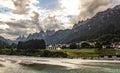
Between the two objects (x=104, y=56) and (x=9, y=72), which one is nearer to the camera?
(x=9, y=72)

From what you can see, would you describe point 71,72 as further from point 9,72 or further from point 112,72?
point 9,72

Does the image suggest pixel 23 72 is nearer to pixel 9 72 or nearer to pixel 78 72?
pixel 9 72

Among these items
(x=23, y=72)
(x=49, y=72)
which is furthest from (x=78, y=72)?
(x=23, y=72)

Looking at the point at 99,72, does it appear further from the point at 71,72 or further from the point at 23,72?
the point at 23,72

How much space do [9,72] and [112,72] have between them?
30.0m

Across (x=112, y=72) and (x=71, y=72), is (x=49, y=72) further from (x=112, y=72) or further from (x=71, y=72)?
(x=112, y=72)

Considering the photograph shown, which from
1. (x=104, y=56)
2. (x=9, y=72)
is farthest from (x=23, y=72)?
(x=104, y=56)

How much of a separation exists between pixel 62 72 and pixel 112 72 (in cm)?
1478

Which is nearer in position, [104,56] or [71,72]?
[71,72]

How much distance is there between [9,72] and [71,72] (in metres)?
17.9

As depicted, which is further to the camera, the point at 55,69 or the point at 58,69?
the point at 58,69

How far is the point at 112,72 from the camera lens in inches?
3221

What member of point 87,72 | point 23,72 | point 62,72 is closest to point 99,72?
point 87,72

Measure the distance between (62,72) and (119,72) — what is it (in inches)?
656
